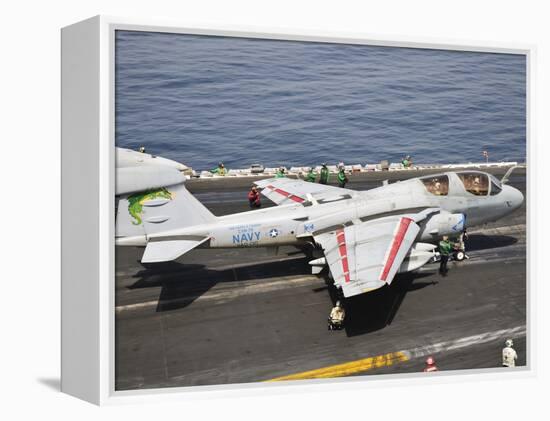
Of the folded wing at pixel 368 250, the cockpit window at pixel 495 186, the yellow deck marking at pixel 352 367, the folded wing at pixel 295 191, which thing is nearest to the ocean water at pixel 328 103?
the folded wing at pixel 295 191

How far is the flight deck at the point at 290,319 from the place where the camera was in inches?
891

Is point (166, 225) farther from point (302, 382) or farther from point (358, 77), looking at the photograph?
point (358, 77)

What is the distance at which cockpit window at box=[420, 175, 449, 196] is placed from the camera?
28.7 metres

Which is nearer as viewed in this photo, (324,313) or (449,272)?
(324,313)

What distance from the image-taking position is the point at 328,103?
27.1m

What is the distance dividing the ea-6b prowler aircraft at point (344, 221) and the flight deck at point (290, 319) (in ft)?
5.35

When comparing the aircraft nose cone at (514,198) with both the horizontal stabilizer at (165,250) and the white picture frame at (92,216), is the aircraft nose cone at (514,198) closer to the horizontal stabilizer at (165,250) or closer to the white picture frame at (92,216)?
the white picture frame at (92,216)

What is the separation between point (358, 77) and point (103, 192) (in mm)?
10993

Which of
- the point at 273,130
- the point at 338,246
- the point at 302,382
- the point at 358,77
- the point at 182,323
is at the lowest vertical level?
the point at 302,382

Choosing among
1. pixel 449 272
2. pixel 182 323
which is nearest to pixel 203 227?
pixel 182 323

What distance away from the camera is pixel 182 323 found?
2406 cm

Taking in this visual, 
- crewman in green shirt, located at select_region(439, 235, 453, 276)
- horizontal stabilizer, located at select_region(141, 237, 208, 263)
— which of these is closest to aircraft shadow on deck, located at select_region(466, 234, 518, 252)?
crewman in green shirt, located at select_region(439, 235, 453, 276)

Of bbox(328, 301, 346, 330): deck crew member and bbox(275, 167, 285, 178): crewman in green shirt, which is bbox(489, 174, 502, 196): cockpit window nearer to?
bbox(328, 301, 346, 330): deck crew member

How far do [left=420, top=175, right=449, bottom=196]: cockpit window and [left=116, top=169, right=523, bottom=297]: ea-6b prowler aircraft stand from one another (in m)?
0.04
